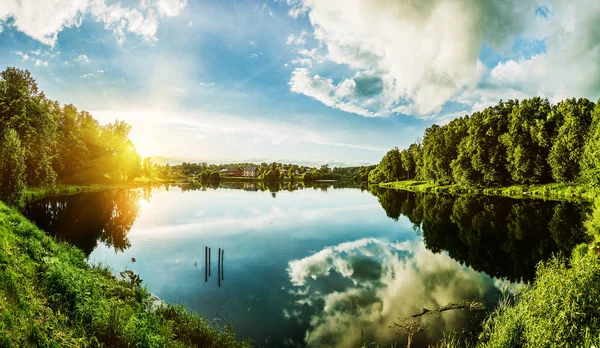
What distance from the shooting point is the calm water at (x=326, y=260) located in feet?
46.0

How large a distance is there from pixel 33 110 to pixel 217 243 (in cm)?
3917

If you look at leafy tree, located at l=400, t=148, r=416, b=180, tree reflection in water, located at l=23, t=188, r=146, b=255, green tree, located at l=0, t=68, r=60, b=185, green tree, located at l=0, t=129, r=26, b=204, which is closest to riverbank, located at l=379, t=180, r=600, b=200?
leafy tree, located at l=400, t=148, r=416, b=180

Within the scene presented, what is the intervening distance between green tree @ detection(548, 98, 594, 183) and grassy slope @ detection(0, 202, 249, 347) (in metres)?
69.9

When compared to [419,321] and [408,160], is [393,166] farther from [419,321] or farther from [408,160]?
[419,321]

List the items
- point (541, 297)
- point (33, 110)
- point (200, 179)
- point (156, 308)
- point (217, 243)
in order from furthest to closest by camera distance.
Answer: point (200, 179)
point (33, 110)
point (217, 243)
point (156, 308)
point (541, 297)

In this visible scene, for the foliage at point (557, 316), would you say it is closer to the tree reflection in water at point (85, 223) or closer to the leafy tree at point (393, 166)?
the tree reflection in water at point (85, 223)

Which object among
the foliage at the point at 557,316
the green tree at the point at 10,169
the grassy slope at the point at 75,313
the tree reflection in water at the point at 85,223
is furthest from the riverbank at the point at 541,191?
the green tree at the point at 10,169

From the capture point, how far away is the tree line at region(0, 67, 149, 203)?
33812mm

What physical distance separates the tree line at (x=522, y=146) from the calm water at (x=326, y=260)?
16809mm

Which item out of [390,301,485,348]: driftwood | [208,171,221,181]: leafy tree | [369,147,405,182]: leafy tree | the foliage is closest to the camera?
the foliage

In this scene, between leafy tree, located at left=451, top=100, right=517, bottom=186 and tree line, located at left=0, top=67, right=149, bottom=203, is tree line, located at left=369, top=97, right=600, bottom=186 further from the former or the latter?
tree line, located at left=0, top=67, right=149, bottom=203

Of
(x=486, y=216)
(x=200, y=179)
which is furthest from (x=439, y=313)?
(x=200, y=179)

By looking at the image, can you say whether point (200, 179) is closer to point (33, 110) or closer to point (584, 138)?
point (33, 110)

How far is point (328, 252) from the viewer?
86.3ft
